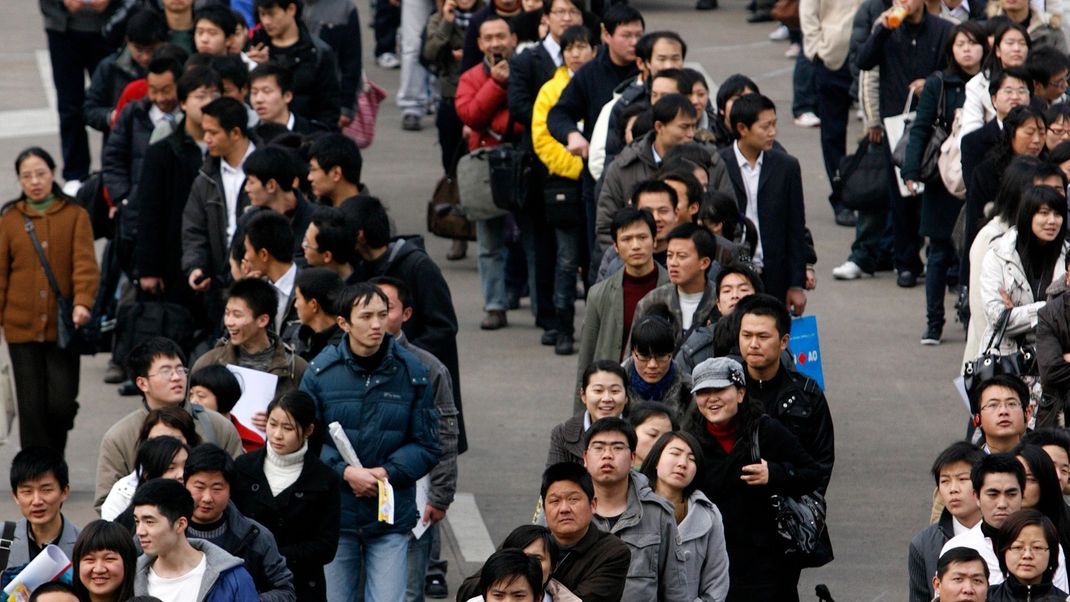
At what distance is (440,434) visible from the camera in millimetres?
→ 9156

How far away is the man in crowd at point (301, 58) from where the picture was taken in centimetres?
1377

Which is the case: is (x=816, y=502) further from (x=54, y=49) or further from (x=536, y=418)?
(x=54, y=49)

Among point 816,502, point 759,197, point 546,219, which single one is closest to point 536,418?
point 546,219

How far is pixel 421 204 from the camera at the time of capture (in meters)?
17.0

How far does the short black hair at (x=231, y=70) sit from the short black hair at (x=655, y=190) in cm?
279

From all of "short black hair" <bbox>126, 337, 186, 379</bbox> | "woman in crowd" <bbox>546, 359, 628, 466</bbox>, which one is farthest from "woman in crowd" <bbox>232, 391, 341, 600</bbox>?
"woman in crowd" <bbox>546, 359, 628, 466</bbox>

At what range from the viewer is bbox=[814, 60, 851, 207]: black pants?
16.4 metres

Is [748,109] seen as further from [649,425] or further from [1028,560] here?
[1028,560]

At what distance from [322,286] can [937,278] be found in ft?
17.9

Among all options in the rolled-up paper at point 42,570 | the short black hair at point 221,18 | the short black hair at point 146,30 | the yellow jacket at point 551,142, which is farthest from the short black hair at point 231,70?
the rolled-up paper at point 42,570

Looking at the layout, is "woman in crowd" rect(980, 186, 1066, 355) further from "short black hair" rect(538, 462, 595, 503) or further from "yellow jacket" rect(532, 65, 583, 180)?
"yellow jacket" rect(532, 65, 583, 180)

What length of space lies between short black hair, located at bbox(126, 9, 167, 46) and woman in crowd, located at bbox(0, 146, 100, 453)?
214cm

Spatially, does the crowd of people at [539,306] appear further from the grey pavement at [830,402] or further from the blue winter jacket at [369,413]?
the grey pavement at [830,402]

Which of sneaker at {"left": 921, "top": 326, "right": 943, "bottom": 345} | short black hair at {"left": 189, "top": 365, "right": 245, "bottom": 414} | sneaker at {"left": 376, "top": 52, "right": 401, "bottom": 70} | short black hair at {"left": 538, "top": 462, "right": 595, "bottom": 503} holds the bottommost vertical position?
sneaker at {"left": 376, "top": 52, "right": 401, "bottom": 70}
